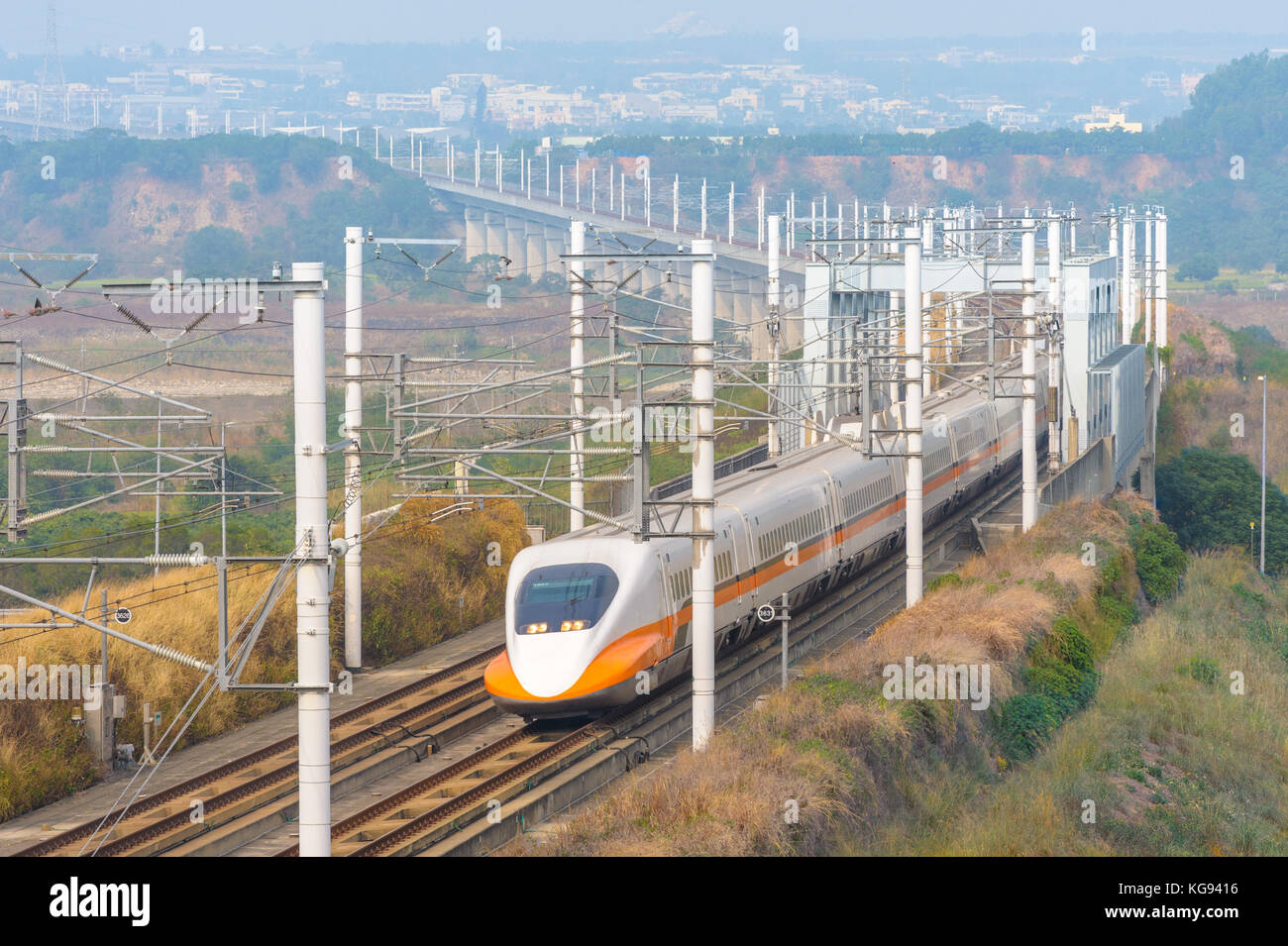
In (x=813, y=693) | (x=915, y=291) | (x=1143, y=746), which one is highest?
(x=915, y=291)

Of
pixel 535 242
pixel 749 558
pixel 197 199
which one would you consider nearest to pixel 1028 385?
pixel 749 558

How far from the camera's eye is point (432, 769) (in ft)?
78.8

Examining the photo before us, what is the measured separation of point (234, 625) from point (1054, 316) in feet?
73.6

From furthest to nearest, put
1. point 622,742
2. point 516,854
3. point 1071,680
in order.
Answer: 1. point 1071,680
2. point 622,742
3. point 516,854

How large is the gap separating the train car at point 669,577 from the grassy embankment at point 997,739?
1.93 m

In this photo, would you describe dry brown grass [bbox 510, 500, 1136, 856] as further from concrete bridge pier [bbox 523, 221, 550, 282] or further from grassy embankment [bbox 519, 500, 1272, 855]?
concrete bridge pier [bbox 523, 221, 550, 282]

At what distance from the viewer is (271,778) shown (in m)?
23.2

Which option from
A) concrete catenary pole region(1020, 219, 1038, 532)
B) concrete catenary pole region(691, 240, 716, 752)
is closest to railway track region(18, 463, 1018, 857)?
concrete catenary pole region(691, 240, 716, 752)

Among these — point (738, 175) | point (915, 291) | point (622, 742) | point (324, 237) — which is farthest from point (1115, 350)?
point (738, 175)

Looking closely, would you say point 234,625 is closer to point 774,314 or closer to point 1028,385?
point 774,314

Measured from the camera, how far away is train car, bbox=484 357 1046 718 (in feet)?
77.8

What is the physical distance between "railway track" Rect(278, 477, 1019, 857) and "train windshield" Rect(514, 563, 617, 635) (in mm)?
1739

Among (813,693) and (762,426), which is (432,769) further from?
(762,426)

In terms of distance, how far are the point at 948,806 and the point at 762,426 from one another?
40.9 meters
